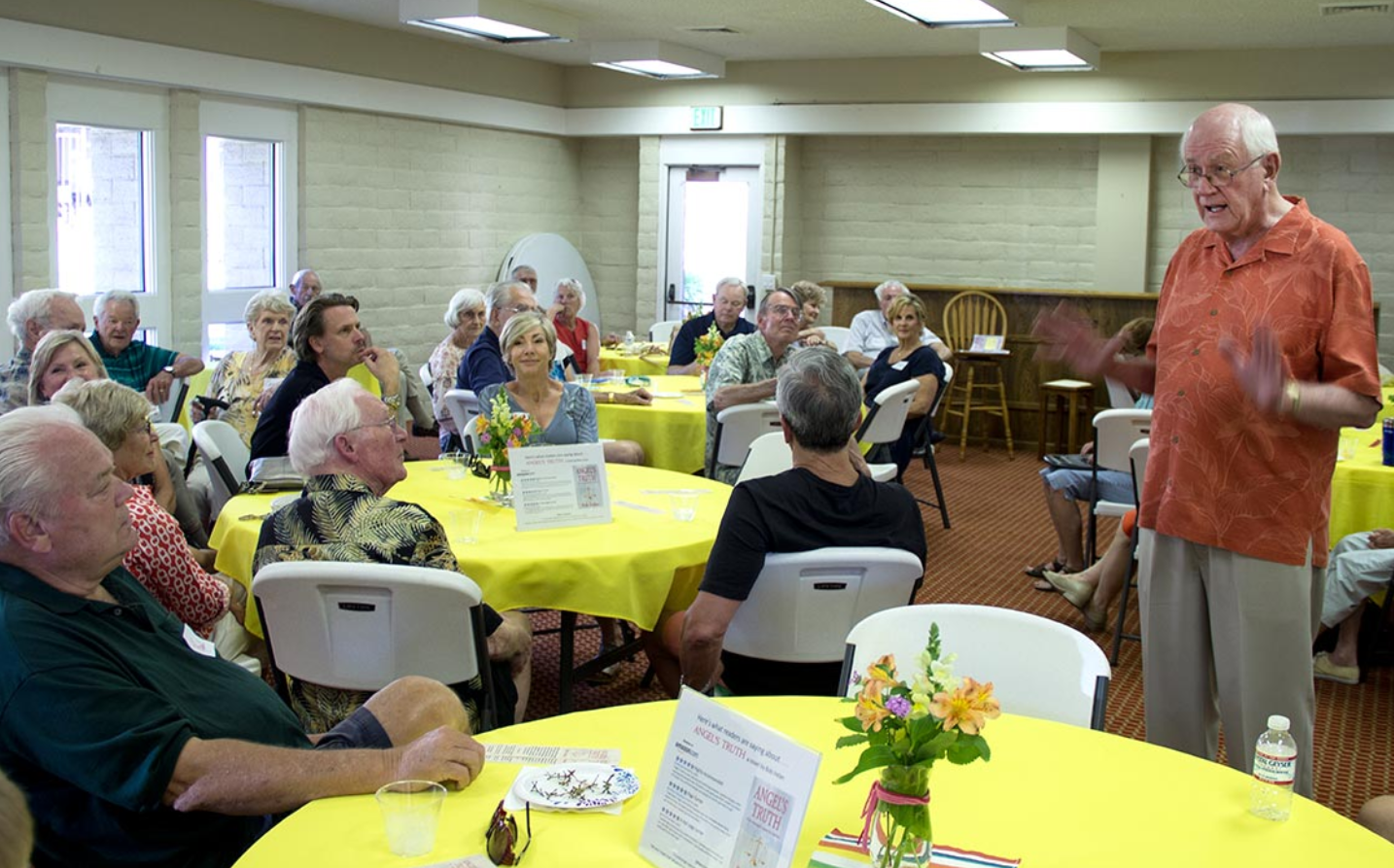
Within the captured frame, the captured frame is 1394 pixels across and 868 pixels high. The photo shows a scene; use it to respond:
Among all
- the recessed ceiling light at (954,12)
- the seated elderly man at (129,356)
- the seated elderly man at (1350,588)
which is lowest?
the seated elderly man at (1350,588)

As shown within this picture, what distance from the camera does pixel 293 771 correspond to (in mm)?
2057

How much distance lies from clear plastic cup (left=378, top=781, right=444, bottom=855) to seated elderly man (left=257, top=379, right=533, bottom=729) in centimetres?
121

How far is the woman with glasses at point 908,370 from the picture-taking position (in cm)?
718

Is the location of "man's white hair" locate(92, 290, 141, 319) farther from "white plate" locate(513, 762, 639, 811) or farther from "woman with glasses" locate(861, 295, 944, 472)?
"white plate" locate(513, 762, 639, 811)

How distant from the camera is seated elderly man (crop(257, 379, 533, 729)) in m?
2.96

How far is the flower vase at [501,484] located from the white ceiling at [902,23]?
17.5 feet

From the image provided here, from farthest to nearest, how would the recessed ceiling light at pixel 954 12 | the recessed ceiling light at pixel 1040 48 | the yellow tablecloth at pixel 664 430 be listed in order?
1. the recessed ceiling light at pixel 1040 48
2. the recessed ceiling light at pixel 954 12
3. the yellow tablecloth at pixel 664 430

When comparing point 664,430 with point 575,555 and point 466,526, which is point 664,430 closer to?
point 466,526

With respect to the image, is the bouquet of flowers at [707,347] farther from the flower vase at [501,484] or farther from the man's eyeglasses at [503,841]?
the man's eyeglasses at [503,841]

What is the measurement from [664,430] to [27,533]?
4.45m

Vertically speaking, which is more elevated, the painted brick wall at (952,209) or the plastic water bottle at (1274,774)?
the painted brick wall at (952,209)

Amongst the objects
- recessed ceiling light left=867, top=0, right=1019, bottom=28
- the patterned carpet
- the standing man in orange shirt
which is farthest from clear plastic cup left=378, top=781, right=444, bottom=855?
recessed ceiling light left=867, top=0, right=1019, bottom=28

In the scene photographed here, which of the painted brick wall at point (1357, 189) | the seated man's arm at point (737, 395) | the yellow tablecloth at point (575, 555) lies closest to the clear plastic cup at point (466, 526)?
the yellow tablecloth at point (575, 555)

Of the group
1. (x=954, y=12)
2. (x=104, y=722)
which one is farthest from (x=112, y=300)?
(x=104, y=722)
